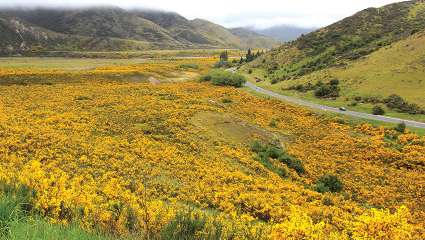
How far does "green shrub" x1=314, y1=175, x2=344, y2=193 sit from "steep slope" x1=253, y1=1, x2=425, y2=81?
65.5 metres

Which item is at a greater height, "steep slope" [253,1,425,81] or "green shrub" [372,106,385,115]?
"steep slope" [253,1,425,81]

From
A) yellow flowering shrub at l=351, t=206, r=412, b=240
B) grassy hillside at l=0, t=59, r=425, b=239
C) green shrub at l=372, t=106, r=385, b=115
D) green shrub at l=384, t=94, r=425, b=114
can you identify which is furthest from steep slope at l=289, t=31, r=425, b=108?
yellow flowering shrub at l=351, t=206, r=412, b=240

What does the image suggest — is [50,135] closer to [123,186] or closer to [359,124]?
[123,186]

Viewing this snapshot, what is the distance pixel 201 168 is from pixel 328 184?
1055 centimetres

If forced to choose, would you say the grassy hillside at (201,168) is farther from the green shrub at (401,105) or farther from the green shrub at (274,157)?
the green shrub at (401,105)

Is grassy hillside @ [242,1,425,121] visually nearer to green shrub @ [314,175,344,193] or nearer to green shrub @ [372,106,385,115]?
green shrub @ [372,106,385,115]

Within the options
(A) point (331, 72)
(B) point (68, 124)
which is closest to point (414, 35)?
(A) point (331, 72)

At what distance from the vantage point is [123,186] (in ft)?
62.7

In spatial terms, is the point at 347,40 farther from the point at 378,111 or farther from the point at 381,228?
the point at 381,228

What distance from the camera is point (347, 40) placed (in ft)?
364

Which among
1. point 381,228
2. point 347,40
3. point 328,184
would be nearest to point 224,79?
point 347,40

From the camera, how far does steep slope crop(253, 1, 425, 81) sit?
324 ft

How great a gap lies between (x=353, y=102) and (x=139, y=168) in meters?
52.2

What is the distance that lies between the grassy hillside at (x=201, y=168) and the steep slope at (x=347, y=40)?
163 ft
